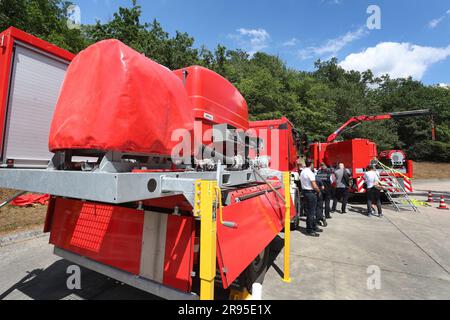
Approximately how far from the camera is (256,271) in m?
3.29

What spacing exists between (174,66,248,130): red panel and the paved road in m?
2.39

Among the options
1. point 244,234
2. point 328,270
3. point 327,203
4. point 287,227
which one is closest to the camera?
point 244,234

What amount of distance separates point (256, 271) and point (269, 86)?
20885mm

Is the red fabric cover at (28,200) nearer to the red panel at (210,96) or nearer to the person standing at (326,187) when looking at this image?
the red panel at (210,96)

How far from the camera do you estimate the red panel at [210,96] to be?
10.1 ft

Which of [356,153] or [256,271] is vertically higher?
[356,153]

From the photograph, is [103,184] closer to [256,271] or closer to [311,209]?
[256,271]

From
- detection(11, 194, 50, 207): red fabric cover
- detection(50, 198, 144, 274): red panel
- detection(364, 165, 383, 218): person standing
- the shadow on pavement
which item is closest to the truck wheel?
the shadow on pavement

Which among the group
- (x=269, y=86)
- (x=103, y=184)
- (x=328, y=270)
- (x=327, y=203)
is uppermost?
(x=269, y=86)

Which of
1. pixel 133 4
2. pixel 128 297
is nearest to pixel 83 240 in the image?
pixel 128 297

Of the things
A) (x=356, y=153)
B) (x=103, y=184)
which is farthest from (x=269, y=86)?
(x=103, y=184)

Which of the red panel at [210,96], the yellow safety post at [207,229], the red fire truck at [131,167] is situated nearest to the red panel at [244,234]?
the red fire truck at [131,167]

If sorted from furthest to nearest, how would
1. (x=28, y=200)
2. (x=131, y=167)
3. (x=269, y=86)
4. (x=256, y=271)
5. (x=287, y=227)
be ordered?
1. (x=269, y=86)
2. (x=28, y=200)
3. (x=287, y=227)
4. (x=256, y=271)
5. (x=131, y=167)

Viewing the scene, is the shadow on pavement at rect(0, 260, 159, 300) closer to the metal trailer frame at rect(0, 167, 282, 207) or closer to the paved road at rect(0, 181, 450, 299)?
the paved road at rect(0, 181, 450, 299)
